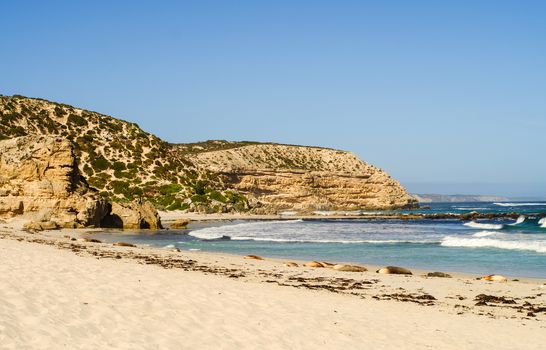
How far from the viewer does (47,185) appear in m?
37.8

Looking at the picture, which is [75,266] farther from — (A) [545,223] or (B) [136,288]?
(A) [545,223]

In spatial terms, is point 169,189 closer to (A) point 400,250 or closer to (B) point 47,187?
(B) point 47,187

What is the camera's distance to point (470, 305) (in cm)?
1332

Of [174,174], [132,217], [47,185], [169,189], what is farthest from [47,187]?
[174,174]

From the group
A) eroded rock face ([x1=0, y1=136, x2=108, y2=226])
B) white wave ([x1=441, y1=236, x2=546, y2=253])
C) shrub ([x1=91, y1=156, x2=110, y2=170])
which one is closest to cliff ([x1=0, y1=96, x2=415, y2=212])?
shrub ([x1=91, y1=156, x2=110, y2=170])

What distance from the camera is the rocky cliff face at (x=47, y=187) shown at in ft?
123

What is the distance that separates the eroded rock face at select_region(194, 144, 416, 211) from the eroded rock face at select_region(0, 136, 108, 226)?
67.1m

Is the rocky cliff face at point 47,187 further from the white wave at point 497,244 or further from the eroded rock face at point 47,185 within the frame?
the white wave at point 497,244

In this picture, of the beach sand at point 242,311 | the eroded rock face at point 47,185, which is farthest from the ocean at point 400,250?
the eroded rock face at point 47,185

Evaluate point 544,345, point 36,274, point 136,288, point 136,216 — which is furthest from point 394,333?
point 136,216

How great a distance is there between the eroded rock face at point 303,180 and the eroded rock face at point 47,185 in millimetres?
67090

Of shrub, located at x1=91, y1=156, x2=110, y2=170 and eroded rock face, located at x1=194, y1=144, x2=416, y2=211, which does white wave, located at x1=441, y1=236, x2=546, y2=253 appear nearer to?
shrub, located at x1=91, y1=156, x2=110, y2=170

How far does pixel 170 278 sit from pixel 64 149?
30.0 m

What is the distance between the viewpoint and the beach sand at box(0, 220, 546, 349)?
8.04 meters
